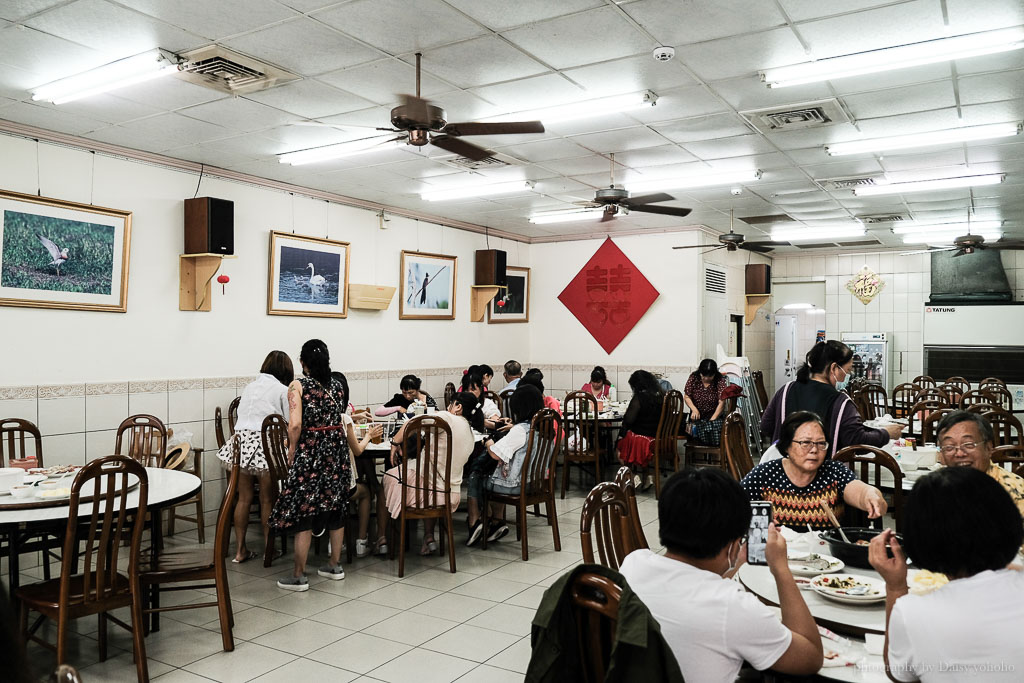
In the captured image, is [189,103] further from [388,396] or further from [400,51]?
[388,396]

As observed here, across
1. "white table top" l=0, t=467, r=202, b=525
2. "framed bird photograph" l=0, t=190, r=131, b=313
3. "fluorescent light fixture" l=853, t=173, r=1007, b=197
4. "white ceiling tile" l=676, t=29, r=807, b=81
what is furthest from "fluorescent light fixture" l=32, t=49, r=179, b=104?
"fluorescent light fixture" l=853, t=173, r=1007, b=197

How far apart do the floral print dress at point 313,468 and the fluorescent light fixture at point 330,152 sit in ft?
5.74

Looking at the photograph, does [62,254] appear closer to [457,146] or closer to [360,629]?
[457,146]

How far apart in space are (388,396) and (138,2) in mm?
5268

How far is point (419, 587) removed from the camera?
475 centimetres

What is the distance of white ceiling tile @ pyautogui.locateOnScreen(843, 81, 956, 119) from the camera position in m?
4.37

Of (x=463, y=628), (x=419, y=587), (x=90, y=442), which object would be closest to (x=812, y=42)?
(x=463, y=628)

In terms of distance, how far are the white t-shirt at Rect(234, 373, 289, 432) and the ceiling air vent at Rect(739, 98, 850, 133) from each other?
3811 millimetres

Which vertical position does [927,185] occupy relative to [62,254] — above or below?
above

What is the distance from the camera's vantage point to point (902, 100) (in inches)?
180

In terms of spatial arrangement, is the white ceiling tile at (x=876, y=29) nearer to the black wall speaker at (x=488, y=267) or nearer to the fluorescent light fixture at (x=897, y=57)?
the fluorescent light fixture at (x=897, y=57)

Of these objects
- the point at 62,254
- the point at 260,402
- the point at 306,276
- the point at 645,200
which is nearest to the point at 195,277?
the point at 62,254

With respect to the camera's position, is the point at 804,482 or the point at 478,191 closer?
the point at 804,482

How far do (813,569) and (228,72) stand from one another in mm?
3842
